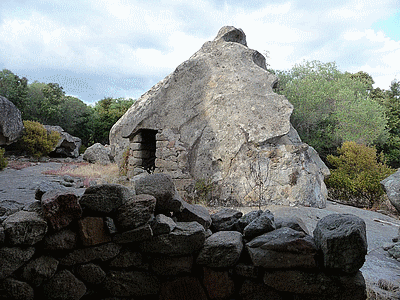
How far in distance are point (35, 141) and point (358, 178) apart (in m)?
14.2

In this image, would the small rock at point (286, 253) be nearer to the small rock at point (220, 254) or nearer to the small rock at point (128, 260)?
the small rock at point (220, 254)

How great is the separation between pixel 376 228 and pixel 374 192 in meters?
3.56

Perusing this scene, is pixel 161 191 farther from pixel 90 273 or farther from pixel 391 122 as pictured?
pixel 391 122

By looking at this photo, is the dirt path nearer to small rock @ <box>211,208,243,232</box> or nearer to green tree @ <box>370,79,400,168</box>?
small rock @ <box>211,208,243,232</box>

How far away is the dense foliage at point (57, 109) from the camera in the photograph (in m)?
21.0

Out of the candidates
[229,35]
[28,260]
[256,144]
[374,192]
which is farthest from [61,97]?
[28,260]

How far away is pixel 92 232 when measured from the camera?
8.21 ft

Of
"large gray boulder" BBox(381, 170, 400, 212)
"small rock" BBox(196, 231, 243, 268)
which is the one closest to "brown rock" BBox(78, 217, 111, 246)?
"small rock" BBox(196, 231, 243, 268)

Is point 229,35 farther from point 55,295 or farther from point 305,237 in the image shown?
point 55,295

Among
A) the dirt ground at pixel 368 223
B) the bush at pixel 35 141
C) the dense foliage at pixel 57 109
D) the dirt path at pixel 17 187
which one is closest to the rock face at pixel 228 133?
the dirt ground at pixel 368 223

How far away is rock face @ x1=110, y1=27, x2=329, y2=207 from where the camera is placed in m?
7.12

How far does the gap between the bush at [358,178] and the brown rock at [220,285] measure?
26.9 feet

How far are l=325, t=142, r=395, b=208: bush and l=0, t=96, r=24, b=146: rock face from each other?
514 inches

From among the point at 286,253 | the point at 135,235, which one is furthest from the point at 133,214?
the point at 286,253
